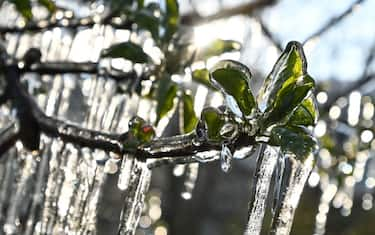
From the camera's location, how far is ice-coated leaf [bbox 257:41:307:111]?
0.67m

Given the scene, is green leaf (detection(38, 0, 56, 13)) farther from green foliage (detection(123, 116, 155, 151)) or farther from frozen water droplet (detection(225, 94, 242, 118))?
frozen water droplet (detection(225, 94, 242, 118))

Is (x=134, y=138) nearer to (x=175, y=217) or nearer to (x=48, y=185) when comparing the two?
(x=48, y=185)

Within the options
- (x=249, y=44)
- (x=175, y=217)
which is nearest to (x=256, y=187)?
(x=249, y=44)

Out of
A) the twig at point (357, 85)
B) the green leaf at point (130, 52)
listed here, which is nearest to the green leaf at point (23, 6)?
the green leaf at point (130, 52)

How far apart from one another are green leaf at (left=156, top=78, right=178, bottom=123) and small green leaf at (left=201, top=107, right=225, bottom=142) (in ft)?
1.09

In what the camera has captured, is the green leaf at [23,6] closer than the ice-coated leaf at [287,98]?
Result: No

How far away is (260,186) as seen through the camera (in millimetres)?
706

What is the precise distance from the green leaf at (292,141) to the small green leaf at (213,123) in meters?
0.05

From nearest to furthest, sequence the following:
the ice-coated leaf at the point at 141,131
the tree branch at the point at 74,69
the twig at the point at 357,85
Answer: the ice-coated leaf at the point at 141,131 → the tree branch at the point at 74,69 → the twig at the point at 357,85

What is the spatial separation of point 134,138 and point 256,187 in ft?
0.56

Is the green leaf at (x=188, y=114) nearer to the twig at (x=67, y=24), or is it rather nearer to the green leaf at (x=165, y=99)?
the green leaf at (x=165, y=99)

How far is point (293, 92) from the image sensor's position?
2.19ft

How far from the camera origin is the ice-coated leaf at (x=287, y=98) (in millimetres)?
667

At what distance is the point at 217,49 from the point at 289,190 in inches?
16.5
